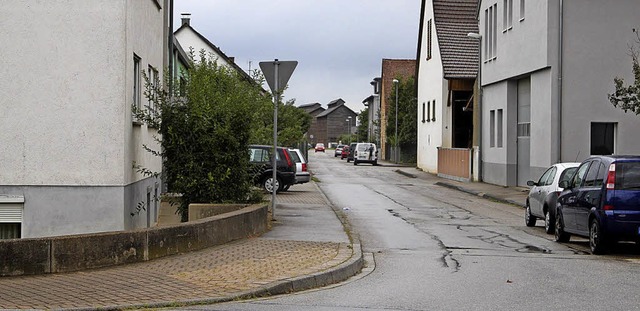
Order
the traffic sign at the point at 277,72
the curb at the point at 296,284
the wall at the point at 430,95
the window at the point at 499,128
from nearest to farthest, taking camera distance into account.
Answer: the curb at the point at 296,284, the traffic sign at the point at 277,72, the window at the point at 499,128, the wall at the point at 430,95

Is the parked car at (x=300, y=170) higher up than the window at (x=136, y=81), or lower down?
lower down

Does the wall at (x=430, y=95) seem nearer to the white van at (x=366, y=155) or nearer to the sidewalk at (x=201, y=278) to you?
the white van at (x=366, y=155)

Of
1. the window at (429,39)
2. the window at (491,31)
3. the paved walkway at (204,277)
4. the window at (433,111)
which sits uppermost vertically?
the window at (429,39)

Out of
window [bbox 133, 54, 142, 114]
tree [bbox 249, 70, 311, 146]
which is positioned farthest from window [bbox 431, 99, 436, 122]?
window [bbox 133, 54, 142, 114]

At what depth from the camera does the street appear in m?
9.58

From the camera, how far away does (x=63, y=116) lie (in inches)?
559

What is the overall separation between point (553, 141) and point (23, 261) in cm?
2321

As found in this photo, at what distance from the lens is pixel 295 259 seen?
12.2 m

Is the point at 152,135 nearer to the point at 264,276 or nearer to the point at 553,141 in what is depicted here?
the point at 264,276

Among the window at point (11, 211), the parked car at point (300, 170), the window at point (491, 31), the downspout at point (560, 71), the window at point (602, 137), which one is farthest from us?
the window at point (491, 31)

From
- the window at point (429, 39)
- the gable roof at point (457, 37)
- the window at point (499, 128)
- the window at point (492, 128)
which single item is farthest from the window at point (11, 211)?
the window at point (429, 39)

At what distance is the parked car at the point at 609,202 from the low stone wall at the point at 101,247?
611 cm

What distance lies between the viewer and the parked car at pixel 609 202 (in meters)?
14.1

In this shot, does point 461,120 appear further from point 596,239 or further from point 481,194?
point 596,239
